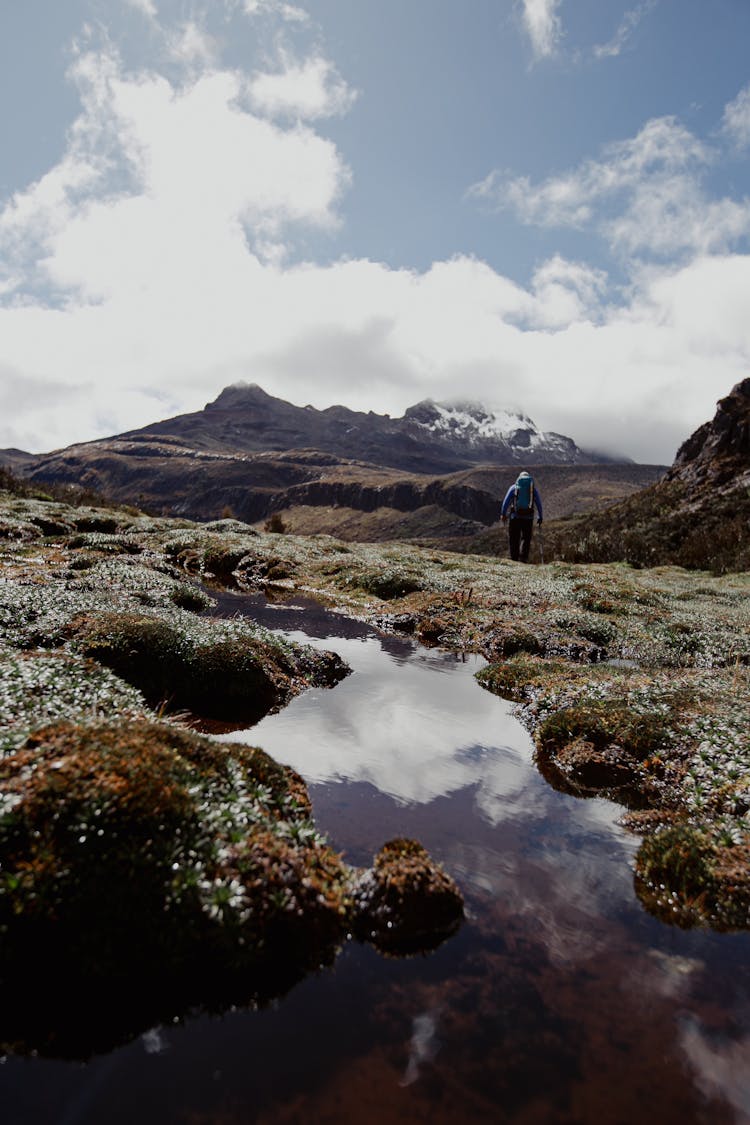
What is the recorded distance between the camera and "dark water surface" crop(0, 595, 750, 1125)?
4898mm

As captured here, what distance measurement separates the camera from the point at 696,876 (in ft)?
26.7

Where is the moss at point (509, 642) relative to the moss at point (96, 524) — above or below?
below

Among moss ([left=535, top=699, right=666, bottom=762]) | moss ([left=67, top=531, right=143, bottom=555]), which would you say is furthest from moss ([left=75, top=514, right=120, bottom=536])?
moss ([left=535, top=699, right=666, bottom=762])

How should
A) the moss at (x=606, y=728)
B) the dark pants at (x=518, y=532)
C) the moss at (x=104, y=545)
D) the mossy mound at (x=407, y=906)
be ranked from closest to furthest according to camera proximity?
the mossy mound at (x=407, y=906), the moss at (x=606, y=728), the moss at (x=104, y=545), the dark pants at (x=518, y=532)

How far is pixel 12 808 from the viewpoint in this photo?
6.74 meters

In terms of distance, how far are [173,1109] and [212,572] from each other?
106 ft

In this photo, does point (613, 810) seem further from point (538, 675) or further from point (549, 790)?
point (538, 675)

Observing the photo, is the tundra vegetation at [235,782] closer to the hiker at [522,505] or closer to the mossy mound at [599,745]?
the mossy mound at [599,745]

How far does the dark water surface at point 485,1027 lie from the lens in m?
4.90

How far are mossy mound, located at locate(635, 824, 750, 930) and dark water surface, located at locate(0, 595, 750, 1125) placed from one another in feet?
0.92

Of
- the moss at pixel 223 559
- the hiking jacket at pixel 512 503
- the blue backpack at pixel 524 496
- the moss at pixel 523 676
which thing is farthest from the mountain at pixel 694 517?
the moss at pixel 223 559

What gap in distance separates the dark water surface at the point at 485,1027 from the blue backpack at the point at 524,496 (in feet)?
95.1

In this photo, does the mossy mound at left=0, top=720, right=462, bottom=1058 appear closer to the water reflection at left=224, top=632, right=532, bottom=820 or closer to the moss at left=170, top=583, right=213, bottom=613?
the water reflection at left=224, top=632, right=532, bottom=820

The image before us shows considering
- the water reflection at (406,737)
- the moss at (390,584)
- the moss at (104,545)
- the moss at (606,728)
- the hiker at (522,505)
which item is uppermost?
the hiker at (522,505)
